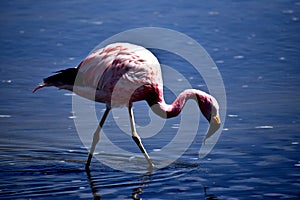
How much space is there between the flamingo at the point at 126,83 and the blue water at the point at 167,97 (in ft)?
1.84

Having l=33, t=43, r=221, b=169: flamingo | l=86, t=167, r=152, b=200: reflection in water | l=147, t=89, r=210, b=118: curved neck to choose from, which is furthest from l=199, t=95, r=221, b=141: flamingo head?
l=86, t=167, r=152, b=200: reflection in water

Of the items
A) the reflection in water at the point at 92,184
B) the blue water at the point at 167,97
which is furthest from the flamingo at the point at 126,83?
the blue water at the point at 167,97

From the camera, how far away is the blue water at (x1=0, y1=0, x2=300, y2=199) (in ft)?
23.5

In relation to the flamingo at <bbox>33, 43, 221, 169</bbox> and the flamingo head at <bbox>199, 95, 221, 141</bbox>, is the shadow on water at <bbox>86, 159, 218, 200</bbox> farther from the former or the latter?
the flamingo head at <bbox>199, 95, 221, 141</bbox>

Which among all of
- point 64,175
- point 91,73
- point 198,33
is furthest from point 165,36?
point 64,175

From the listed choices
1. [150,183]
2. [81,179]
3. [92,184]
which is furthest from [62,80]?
[150,183]

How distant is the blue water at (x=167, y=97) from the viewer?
717 centimetres

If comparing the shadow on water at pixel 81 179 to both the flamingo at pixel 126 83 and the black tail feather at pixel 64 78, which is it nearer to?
the flamingo at pixel 126 83

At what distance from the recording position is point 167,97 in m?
10.6

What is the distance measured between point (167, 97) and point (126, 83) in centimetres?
277

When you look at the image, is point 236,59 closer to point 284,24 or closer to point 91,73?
point 284,24

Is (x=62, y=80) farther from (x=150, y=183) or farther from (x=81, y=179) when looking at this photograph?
(x=150, y=183)

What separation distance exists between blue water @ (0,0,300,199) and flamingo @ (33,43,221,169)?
0.56 metres

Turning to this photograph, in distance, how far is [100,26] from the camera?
14.2 metres
